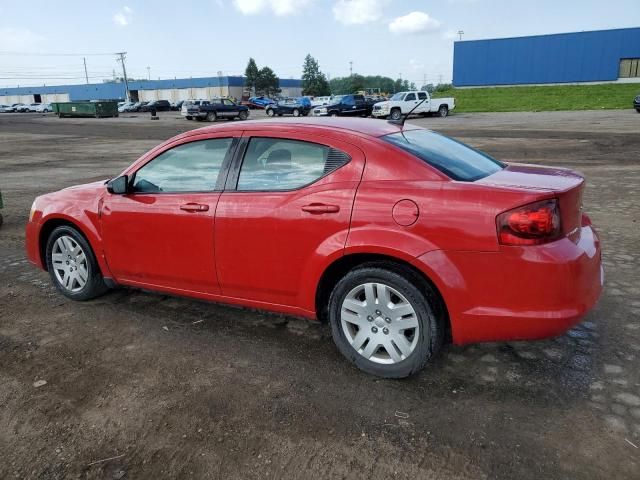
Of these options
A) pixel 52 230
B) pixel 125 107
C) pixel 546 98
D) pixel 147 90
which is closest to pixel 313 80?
pixel 147 90

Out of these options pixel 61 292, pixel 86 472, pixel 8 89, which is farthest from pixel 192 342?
pixel 8 89

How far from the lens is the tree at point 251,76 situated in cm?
11262

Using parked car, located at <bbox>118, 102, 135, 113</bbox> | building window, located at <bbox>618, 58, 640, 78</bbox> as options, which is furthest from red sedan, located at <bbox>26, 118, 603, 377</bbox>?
parked car, located at <bbox>118, 102, 135, 113</bbox>

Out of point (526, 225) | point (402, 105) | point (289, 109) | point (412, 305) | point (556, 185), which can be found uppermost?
point (402, 105)

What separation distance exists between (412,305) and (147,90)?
124 meters

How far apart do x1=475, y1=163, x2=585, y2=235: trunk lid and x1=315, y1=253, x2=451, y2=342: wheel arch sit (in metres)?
0.67

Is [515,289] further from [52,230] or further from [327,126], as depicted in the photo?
[52,230]

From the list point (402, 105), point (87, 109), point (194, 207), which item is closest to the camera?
point (194, 207)

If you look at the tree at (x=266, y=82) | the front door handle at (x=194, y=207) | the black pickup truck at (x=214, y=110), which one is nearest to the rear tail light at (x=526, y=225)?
the front door handle at (x=194, y=207)

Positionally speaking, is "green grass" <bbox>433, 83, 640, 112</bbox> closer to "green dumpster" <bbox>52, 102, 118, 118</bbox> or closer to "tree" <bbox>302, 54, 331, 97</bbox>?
"green dumpster" <bbox>52, 102, 118, 118</bbox>

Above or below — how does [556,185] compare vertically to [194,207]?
above

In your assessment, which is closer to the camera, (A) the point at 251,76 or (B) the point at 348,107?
(B) the point at 348,107

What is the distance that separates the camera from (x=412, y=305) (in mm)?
3125

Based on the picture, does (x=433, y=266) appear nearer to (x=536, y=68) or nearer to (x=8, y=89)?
(x=536, y=68)
